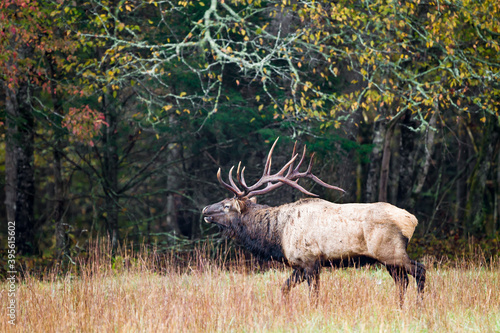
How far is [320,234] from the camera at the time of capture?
24.3 ft

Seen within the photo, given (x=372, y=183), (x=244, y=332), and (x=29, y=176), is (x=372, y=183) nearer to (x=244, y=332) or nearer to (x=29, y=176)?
(x=29, y=176)

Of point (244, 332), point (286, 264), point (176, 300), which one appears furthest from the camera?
point (286, 264)

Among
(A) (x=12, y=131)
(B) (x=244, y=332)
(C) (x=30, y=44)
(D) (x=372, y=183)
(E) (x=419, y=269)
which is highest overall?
(C) (x=30, y=44)

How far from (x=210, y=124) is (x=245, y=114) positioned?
88cm

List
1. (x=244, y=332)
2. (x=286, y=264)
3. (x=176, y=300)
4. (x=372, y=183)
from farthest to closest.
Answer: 1. (x=372, y=183)
2. (x=286, y=264)
3. (x=176, y=300)
4. (x=244, y=332)

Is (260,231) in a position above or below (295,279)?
above

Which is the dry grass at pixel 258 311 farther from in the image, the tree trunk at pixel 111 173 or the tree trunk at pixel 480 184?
the tree trunk at pixel 480 184

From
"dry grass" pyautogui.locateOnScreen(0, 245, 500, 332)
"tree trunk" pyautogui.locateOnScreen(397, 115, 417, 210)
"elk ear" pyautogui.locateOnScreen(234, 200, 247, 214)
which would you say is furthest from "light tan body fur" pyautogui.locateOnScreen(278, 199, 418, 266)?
"tree trunk" pyautogui.locateOnScreen(397, 115, 417, 210)

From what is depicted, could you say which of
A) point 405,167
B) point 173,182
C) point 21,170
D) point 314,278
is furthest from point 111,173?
point 314,278

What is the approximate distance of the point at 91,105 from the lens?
45.6 feet

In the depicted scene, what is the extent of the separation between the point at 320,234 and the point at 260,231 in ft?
3.51

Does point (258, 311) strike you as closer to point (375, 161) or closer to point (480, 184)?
point (375, 161)

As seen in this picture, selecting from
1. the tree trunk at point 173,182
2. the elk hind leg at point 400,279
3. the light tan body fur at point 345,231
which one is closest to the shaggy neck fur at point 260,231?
the light tan body fur at point 345,231

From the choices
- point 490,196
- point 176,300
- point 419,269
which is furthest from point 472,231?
point 176,300
